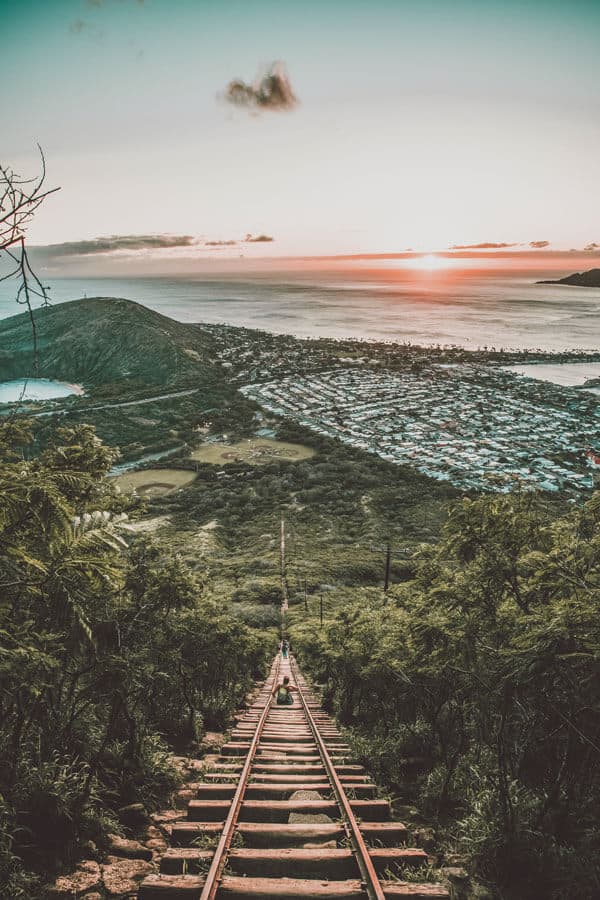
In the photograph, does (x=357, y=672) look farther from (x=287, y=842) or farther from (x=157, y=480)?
(x=157, y=480)

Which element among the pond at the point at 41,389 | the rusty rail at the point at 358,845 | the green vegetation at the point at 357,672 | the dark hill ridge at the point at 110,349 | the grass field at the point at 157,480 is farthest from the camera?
the dark hill ridge at the point at 110,349

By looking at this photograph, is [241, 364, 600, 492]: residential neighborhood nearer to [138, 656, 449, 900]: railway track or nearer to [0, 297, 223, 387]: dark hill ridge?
[0, 297, 223, 387]: dark hill ridge

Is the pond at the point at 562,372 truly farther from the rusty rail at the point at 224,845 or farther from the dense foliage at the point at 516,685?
the rusty rail at the point at 224,845

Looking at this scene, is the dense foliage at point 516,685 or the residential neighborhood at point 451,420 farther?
the residential neighborhood at point 451,420

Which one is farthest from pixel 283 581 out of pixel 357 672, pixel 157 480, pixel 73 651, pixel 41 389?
pixel 41 389

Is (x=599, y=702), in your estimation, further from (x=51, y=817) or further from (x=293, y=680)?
(x=293, y=680)

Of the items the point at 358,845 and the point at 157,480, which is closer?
the point at 358,845

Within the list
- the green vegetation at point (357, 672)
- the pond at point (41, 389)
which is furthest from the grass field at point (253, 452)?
the green vegetation at point (357, 672)

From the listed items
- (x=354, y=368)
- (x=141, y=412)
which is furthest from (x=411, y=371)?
(x=141, y=412)
